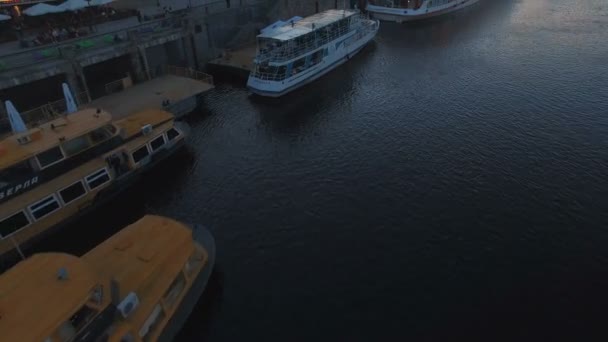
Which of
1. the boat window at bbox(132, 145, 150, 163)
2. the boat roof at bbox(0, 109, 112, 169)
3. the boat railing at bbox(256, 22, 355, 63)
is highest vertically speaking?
the boat railing at bbox(256, 22, 355, 63)

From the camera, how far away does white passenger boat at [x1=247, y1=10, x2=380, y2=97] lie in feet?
157

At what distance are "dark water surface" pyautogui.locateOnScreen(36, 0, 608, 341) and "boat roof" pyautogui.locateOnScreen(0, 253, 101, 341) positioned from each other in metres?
7.64

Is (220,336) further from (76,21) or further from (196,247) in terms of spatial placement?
(76,21)

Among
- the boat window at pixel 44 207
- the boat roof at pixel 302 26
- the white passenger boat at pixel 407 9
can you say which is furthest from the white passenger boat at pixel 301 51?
the boat window at pixel 44 207

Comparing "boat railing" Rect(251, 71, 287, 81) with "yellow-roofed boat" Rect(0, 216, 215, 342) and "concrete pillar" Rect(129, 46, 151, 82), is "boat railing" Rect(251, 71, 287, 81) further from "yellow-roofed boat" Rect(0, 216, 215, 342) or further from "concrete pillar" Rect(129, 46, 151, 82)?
"yellow-roofed boat" Rect(0, 216, 215, 342)

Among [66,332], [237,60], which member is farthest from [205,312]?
[237,60]

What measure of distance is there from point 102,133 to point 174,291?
1630 cm

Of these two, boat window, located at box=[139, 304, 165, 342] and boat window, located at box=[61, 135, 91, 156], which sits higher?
boat window, located at box=[61, 135, 91, 156]

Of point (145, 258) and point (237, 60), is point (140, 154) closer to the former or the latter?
point (145, 258)

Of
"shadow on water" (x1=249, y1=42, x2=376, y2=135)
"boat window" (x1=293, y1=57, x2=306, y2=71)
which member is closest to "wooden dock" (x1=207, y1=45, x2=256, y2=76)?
"shadow on water" (x1=249, y1=42, x2=376, y2=135)

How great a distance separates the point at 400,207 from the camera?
29766 mm

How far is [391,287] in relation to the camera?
2339cm

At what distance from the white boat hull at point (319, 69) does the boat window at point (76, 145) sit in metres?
22.8

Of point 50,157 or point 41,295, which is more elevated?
point 50,157
